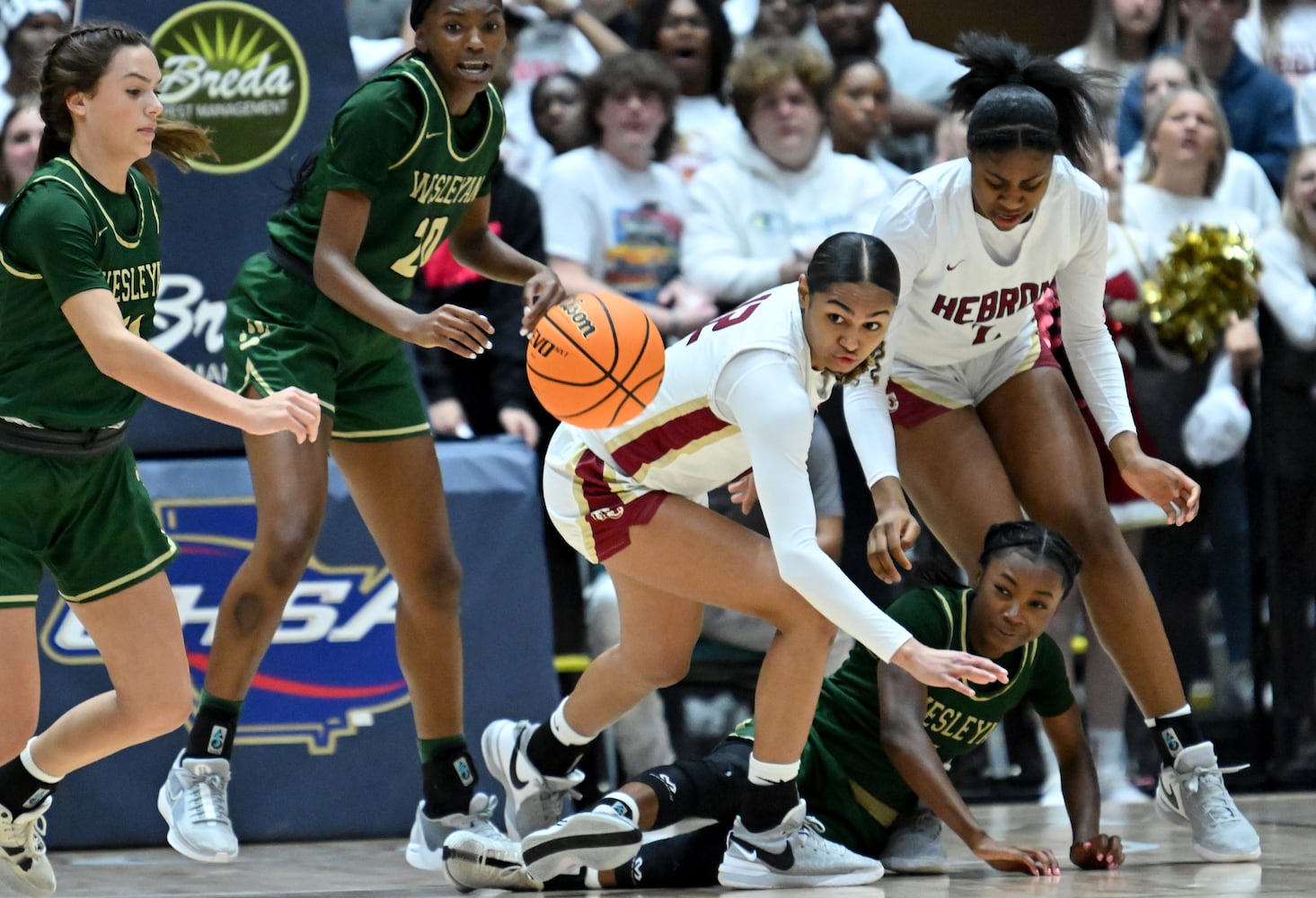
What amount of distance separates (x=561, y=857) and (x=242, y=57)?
9.60 ft

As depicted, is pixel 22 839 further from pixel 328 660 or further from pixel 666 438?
pixel 666 438

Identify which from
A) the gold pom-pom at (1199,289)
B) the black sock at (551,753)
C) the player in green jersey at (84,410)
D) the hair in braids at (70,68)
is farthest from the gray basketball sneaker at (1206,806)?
the hair in braids at (70,68)

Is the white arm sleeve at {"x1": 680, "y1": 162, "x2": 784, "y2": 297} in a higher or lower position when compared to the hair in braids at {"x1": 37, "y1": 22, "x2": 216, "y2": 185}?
lower

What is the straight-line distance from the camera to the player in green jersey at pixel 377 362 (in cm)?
446

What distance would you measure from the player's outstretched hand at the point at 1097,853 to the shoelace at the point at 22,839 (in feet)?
8.41

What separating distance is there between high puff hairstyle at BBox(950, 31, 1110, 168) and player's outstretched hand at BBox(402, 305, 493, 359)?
4.44 feet

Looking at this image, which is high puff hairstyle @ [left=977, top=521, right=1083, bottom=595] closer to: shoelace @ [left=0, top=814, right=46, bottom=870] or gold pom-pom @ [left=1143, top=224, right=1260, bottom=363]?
gold pom-pom @ [left=1143, top=224, right=1260, bottom=363]

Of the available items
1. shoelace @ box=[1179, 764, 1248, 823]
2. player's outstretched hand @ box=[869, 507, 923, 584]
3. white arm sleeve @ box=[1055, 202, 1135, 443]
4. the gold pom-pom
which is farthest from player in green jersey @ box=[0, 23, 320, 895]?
the gold pom-pom

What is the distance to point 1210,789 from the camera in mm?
4828

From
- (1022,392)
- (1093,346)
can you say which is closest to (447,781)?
(1022,392)

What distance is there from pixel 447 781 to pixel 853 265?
178 cm

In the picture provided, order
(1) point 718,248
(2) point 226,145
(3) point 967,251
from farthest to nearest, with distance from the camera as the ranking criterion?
1. (1) point 718,248
2. (2) point 226,145
3. (3) point 967,251

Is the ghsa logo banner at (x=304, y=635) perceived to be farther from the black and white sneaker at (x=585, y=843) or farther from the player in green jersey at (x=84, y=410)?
the black and white sneaker at (x=585, y=843)

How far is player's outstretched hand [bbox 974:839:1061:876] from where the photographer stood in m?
4.39
